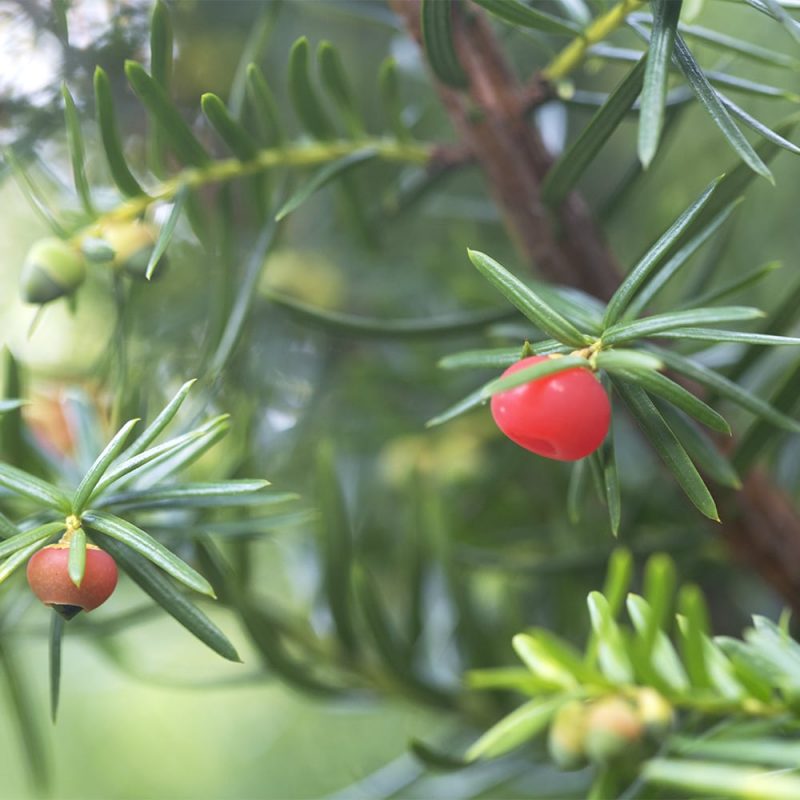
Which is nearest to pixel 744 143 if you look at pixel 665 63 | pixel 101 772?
pixel 665 63

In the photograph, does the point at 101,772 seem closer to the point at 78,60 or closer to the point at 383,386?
the point at 383,386

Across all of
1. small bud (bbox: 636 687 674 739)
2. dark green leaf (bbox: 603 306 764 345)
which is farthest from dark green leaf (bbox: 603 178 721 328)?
small bud (bbox: 636 687 674 739)

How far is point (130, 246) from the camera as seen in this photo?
0.42 meters

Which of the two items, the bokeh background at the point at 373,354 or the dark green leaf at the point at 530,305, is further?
the bokeh background at the point at 373,354

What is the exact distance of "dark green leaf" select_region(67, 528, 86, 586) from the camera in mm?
264

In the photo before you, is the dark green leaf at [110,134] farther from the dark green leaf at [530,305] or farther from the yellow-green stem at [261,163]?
the dark green leaf at [530,305]

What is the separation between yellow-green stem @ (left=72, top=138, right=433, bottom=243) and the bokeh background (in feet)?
0.22

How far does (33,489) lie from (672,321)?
0.67ft

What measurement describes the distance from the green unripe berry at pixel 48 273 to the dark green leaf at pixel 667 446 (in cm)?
23

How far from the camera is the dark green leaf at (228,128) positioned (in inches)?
15.1

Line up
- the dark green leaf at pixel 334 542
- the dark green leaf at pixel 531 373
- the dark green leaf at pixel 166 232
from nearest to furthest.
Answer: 1. the dark green leaf at pixel 531 373
2. the dark green leaf at pixel 166 232
3. the dark green leaf at pixel 334 542

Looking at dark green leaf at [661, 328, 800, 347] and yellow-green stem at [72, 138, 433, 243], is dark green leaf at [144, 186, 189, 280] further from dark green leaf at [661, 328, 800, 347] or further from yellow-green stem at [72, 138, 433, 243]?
dark green leaf at [661, 328, 800, 347]

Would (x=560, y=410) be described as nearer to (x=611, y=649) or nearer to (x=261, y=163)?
(x=611, y=649)

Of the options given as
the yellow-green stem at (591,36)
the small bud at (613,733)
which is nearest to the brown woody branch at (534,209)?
the yellow-green stem at (591,36)
